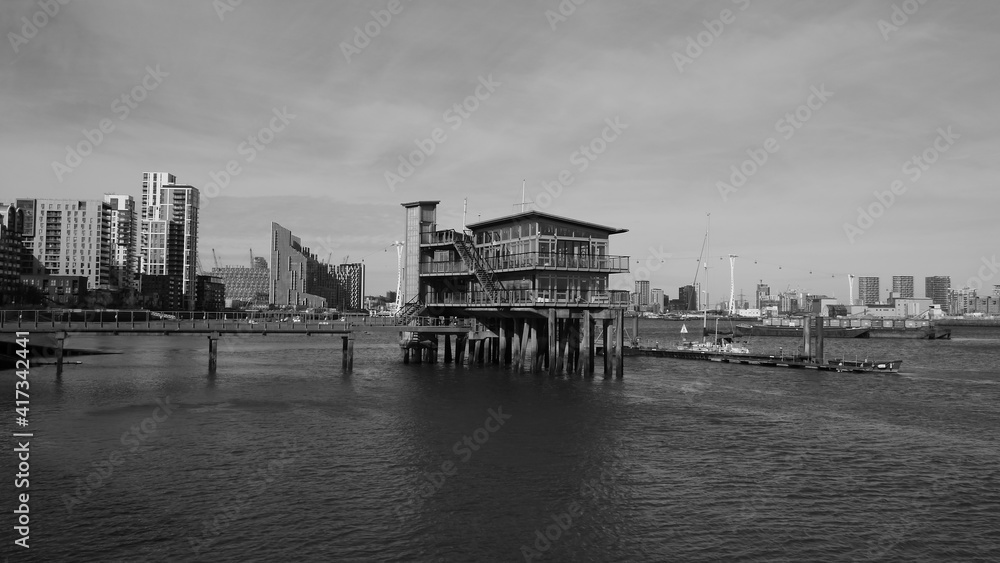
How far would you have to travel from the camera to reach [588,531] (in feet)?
79.7

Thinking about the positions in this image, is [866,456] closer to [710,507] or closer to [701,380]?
[710,507]

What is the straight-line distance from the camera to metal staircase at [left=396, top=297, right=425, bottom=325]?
253 feet

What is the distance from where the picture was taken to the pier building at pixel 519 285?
217 feet

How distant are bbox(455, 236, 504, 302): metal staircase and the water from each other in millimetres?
14844

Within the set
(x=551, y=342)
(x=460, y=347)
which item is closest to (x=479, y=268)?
(x=551, y=342)

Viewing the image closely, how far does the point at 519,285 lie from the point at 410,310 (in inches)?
636

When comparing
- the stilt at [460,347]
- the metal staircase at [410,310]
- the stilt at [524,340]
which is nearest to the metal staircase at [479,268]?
the stilt at [524,340]

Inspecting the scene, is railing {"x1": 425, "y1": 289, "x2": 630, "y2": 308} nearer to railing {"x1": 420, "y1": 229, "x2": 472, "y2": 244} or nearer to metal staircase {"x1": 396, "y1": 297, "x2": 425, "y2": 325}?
railing {"x1": 420, "y1": 229, "x2": 472, "y2": 244}

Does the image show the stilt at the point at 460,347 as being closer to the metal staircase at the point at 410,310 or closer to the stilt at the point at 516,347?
the metal staircase at the point at 410,310

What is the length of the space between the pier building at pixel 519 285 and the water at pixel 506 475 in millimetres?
11181

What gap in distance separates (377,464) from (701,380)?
149ft

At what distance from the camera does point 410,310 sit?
260ft

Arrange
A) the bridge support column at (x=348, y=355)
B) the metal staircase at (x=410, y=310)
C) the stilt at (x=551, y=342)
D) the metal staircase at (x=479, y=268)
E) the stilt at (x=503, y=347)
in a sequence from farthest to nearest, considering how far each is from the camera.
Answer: the metal staircase at (x=410, y=310) → the stilt at (x=503, y=347) → the bridge support column at (x=348, y=355) → the metal staircase at (x=479, y=268) → the stilt at (x=551, y=342)

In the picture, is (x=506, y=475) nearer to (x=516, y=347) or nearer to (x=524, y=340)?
(x=524, y=340)
